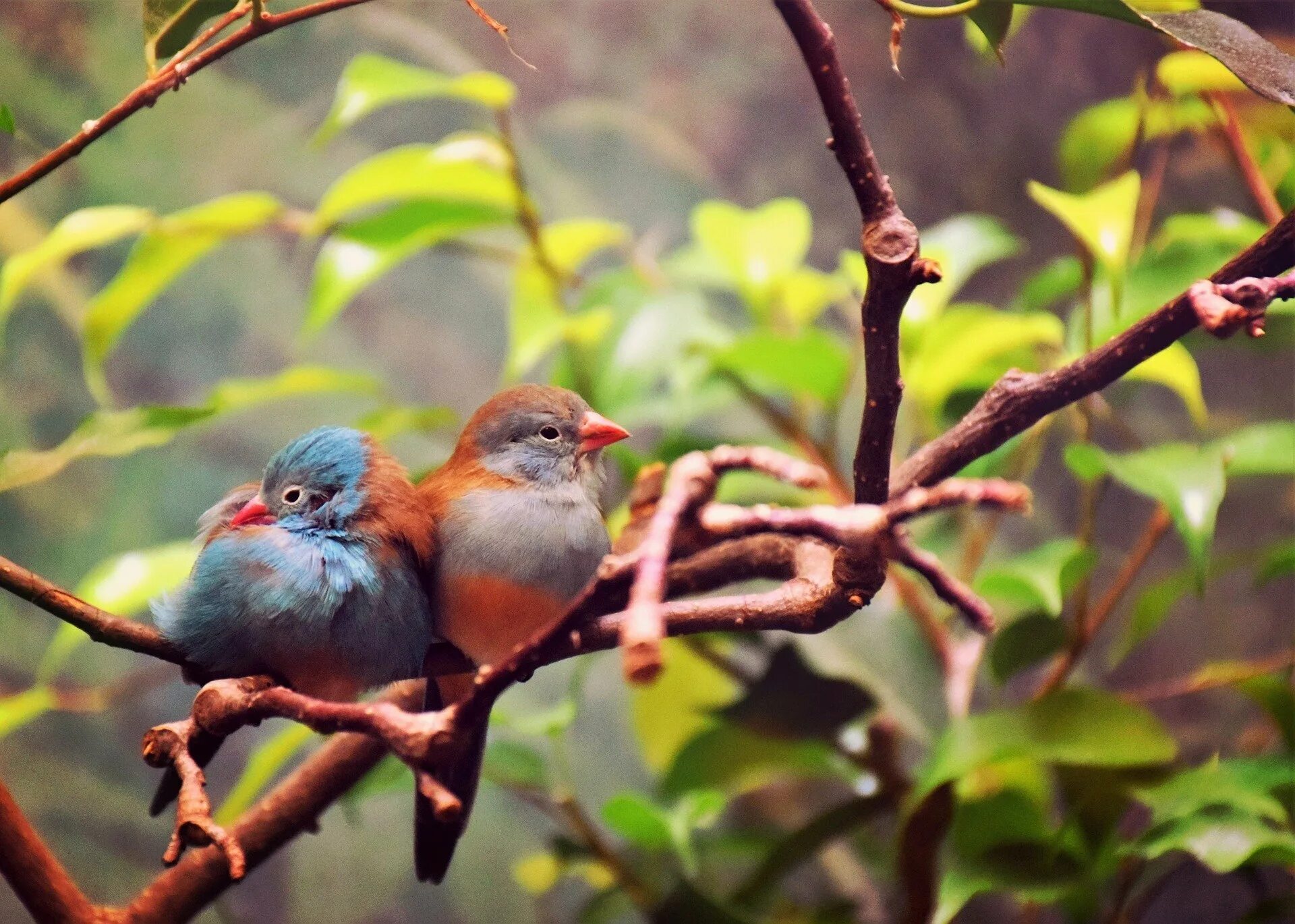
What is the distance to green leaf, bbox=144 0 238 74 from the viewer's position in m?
0.60

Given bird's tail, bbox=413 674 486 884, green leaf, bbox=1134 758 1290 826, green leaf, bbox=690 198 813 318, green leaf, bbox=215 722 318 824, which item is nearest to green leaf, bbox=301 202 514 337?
green leaf, bbox=690 198 813 318

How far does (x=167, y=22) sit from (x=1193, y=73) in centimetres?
96

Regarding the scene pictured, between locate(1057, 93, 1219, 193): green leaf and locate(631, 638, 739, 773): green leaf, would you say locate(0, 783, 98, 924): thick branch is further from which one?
locate(1057, 93, 1219, 193): green leaf

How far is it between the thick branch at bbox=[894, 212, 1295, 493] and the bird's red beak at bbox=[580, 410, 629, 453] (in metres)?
0.20

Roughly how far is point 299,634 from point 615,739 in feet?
3.84

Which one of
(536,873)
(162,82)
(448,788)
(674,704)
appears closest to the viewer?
(162,82)

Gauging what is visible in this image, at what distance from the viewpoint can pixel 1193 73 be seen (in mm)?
1047

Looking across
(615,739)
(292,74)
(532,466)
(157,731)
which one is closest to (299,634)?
(157,731)

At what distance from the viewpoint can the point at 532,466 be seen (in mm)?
717

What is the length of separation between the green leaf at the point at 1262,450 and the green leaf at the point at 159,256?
103 cm

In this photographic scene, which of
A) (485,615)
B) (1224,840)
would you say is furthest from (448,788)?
(1224,840)

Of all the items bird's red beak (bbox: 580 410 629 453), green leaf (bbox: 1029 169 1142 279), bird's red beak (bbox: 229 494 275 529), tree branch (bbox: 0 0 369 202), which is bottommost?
green leaf (bbox: 1029 169 1142 279)

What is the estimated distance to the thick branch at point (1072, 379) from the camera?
51cm

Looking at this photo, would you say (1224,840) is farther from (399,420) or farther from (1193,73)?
(399,420)
